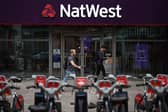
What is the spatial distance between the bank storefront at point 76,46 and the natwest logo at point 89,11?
40.4 inches

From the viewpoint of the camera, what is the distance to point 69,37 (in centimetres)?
2191

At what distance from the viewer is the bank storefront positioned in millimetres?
21734

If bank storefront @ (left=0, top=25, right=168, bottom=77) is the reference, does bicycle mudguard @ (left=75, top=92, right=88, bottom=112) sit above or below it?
below

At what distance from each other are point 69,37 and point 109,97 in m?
13.4

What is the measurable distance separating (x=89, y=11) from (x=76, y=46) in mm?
2109

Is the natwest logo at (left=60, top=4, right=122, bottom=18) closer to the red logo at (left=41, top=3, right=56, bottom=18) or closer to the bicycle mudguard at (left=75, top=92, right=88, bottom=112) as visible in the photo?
the red logo at (left=41, top=3, right=56, bottom=18)

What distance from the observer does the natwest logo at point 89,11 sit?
2086 centimetres

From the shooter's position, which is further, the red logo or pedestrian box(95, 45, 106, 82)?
the red logo

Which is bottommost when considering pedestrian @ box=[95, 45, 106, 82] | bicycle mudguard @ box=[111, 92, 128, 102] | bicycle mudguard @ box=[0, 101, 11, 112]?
bicycle mudguard @ box=[0, 101, 11, 112]

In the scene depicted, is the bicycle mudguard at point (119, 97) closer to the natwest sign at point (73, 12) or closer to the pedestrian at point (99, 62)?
the pedestrian at point (99, 62)

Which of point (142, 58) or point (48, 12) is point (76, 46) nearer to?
point (48, 12)

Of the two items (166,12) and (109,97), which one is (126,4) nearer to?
(166,12)

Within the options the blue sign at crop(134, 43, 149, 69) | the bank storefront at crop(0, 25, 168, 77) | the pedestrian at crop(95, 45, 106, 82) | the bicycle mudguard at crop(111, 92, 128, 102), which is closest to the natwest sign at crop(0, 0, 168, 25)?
the bank storefront at crop(0, 25, 168, 77)

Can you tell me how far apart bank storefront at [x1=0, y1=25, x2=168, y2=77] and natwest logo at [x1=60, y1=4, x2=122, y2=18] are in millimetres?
1025
